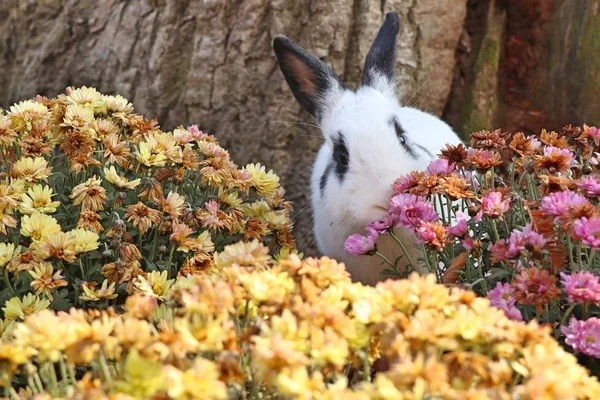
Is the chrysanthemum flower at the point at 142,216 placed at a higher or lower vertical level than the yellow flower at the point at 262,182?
lower

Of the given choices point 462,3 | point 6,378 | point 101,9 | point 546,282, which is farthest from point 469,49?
point 6,378

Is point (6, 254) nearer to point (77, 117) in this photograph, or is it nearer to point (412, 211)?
point (77, 117)

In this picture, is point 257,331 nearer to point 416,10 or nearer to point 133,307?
point 133,307

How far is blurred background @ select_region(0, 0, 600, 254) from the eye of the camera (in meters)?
4.61

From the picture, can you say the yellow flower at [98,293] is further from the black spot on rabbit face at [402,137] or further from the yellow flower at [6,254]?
the black spot on rabbit face at [402,137]

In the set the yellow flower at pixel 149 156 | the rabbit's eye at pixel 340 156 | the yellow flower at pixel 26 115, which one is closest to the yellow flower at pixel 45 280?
the yellow flower at pixel 149 156

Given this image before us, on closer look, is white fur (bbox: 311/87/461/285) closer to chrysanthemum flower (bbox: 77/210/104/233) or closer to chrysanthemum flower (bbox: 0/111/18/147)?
chrysanthemum flower (bbox: 77/210/104/233)

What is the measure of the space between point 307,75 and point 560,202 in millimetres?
1955

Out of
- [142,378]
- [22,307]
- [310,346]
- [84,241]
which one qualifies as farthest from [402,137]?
[142,378]

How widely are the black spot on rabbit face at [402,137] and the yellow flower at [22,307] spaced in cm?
166

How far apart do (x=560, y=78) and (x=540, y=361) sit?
3734 mm

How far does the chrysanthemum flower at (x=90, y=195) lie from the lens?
9.39 feet

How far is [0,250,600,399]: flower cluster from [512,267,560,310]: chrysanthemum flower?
1.07 ft

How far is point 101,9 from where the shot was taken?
4.98 m
